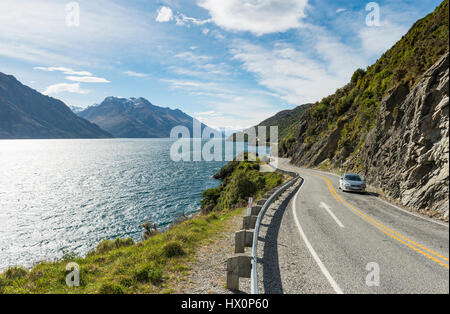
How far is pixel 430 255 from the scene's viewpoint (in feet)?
17.6

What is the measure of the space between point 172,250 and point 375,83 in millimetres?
41183

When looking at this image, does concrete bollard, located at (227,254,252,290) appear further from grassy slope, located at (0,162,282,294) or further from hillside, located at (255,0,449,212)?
hillside, located at (255,0,449,212)

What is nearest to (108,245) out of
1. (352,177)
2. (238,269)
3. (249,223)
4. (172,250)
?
(172,250)

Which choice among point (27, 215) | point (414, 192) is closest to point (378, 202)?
point (414, 192)

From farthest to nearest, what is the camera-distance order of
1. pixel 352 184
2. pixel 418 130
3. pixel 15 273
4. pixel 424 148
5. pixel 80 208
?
pixel 80 208, pixel 352 184, pixel 418 130, pixel 424 148, pixel 15 273

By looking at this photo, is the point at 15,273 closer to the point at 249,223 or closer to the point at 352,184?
the point at 249,223

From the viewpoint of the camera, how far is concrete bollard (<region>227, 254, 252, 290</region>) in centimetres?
521

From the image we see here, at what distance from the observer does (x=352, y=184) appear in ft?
55.4

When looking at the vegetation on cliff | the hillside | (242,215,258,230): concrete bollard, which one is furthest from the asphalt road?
the vegetation on cliff

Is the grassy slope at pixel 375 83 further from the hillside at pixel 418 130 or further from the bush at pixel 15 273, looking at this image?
the bush at pixel 15 273
